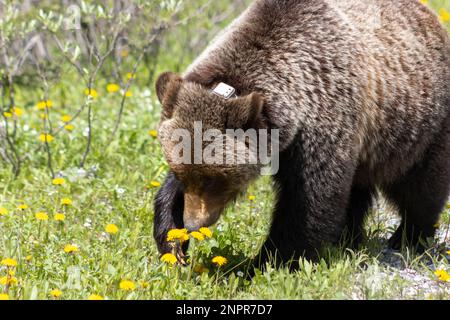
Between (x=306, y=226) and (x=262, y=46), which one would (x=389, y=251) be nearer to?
(x=306, y=226)

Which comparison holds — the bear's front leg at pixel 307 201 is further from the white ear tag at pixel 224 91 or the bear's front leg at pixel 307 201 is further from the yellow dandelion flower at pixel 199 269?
the white ear tag at pixel 224 91

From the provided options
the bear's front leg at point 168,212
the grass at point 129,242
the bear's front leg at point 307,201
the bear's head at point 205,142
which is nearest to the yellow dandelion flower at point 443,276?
the grass at point 129,242

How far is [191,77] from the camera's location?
16.9 ft

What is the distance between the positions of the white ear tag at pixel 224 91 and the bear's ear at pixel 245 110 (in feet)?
0.41

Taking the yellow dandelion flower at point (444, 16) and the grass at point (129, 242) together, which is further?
the yellow dandelion flower at point (444, 16)

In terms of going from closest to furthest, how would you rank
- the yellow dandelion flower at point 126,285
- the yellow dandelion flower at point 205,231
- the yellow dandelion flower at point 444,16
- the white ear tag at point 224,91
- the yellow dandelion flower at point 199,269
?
the yellow dandelion flower at point 126,285, the white ear tag at point 224,91, the yellow dandelion flower at point 205,231, the yellow dandelion flower at point 199,269, the yellow dandelion flower at point 444,16

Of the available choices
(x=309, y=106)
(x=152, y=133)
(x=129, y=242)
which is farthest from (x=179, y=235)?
(x=152, y=133)

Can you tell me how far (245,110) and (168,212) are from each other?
1.23 m

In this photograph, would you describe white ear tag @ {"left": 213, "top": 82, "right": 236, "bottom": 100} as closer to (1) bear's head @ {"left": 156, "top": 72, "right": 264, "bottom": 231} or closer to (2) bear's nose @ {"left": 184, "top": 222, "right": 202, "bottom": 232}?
(1) bear's head @ {"left": 156, "top": 72, "right": 264, "bottom": 231}

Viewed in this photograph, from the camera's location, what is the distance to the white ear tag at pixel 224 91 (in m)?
4.92

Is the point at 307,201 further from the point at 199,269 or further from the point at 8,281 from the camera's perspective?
the point at 8,281

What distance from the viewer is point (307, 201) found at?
17.2ft

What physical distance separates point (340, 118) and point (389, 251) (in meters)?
1.73
